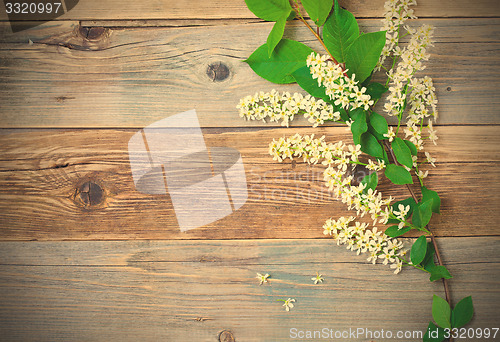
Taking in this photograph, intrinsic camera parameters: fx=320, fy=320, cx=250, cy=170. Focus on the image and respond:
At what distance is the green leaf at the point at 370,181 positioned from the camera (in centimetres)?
80

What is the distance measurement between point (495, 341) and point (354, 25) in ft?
2.98

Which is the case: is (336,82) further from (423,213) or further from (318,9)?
(423,213)

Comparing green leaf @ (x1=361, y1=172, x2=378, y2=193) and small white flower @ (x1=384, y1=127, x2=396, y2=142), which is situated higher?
small white flower @ (x1=384, y1=127, x2=396, y2=142)

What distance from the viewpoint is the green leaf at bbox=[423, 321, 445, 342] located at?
2.69 ft

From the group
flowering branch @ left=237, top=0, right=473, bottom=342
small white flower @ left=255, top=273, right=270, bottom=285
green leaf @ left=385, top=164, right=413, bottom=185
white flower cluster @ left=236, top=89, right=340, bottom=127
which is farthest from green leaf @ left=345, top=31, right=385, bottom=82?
Answer: small white flower @ left=255, top=273, right=270, bottom=285

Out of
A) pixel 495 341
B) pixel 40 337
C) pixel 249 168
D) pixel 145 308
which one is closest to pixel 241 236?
pixel 249 168

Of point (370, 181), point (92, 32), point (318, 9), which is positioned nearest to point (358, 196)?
point (370, 181)

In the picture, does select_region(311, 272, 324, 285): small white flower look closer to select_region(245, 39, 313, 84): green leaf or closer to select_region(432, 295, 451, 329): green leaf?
select_region(432, 295, 451, 329): green leaf

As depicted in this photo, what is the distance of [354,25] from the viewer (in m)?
0.79

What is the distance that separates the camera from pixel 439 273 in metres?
0.80

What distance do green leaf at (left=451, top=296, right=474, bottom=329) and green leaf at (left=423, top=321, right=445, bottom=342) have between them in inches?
1.5

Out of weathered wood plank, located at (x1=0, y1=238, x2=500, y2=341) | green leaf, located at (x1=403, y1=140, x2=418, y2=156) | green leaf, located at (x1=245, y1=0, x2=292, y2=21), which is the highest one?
green leaf, located at (x1=245, y1=0, x2=292, y2=21)

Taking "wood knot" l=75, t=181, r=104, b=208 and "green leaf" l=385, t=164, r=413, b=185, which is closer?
"green leaf" l=385, t=164, r=413, b=185

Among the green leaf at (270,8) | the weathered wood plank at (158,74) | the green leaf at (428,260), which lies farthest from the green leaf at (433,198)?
the green leaf at (270,8)
